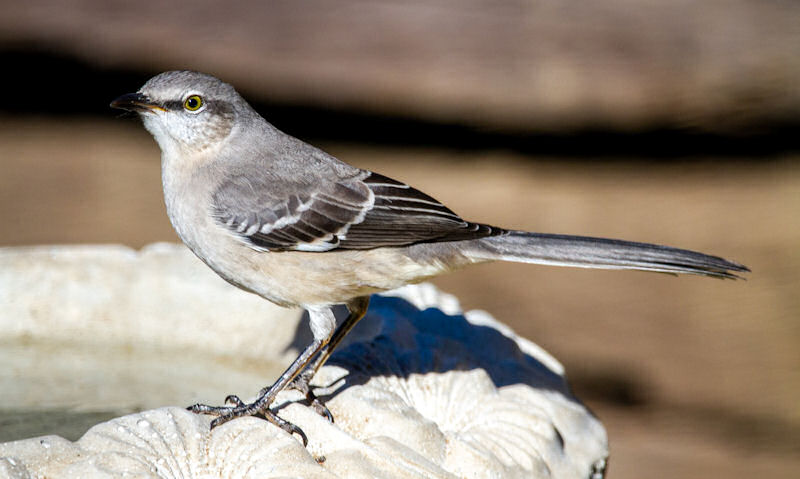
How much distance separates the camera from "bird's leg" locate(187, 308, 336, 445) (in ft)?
7.41

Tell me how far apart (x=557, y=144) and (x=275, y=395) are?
2.71 m

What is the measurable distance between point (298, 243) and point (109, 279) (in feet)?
3.33

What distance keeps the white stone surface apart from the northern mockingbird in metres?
0.27

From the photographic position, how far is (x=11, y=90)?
4.92m

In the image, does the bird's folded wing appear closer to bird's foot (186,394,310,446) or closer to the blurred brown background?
bird's foot (186,394,310,446)

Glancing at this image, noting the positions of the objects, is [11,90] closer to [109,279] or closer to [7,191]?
[7,191]

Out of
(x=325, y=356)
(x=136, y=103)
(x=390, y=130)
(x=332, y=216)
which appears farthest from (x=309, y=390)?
(x=390, y=130)

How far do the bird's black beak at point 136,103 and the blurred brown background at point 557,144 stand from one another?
1.54 metres

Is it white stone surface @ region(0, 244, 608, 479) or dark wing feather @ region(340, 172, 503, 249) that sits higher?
dark wing feather @ region(340, 172, 503, 249)

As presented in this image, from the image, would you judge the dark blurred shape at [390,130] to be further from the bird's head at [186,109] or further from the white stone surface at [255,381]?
the bird's head at [186,109]

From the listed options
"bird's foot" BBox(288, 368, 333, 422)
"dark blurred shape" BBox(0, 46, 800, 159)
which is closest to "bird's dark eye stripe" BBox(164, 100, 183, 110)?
"bird's foot" BBox(288, 368, 333, 422)

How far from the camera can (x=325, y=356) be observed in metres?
2.86

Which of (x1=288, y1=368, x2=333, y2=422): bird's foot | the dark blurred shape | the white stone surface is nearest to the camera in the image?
the white stone surface

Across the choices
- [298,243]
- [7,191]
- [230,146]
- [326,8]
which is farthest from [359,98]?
[7,191]
